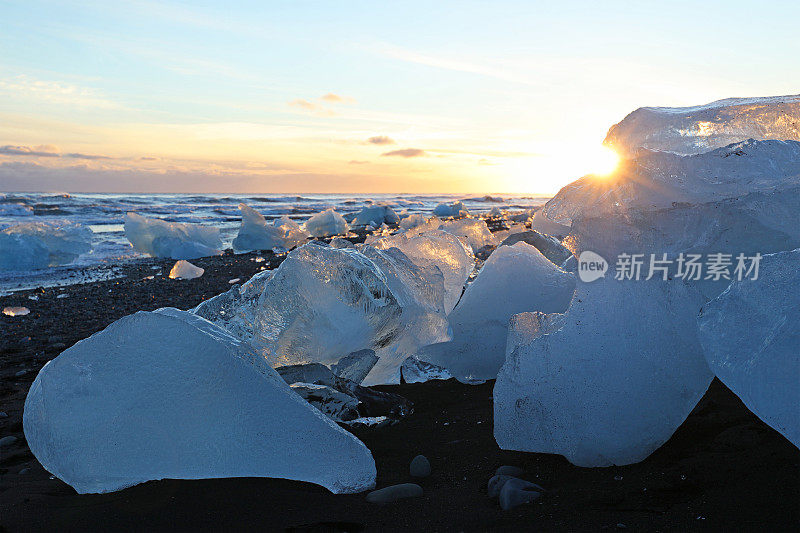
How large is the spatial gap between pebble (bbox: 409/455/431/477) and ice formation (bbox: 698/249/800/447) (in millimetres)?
1019

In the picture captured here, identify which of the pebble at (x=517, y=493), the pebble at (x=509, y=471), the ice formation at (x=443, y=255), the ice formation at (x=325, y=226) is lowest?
the pebble at (x=509, y=471)

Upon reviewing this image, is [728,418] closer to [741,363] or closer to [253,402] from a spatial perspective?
[741,363]

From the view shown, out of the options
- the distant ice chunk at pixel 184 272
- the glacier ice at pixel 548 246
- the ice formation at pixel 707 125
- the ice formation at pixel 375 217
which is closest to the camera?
the ice formation at pixel 707 125

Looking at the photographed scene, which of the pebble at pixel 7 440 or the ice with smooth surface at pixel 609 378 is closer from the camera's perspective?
the ice with smooth surface at pixel 609 378

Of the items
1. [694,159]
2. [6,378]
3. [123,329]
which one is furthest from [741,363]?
[6,378]

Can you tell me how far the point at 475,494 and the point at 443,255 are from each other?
2486 millimetres

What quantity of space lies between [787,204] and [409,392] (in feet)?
6.39

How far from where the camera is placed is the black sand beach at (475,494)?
163 cm

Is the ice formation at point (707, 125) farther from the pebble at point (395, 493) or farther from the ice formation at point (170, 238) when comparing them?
the ice formation at point (170, 238)

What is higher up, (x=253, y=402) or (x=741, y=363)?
(x=741, y=363)

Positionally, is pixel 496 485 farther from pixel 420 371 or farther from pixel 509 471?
pixel 420 371

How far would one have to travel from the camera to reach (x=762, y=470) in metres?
1.73

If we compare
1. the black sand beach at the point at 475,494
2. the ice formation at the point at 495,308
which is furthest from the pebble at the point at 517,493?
the ice formation at the point at 495,308

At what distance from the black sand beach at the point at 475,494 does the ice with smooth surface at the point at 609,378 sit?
80 mm
